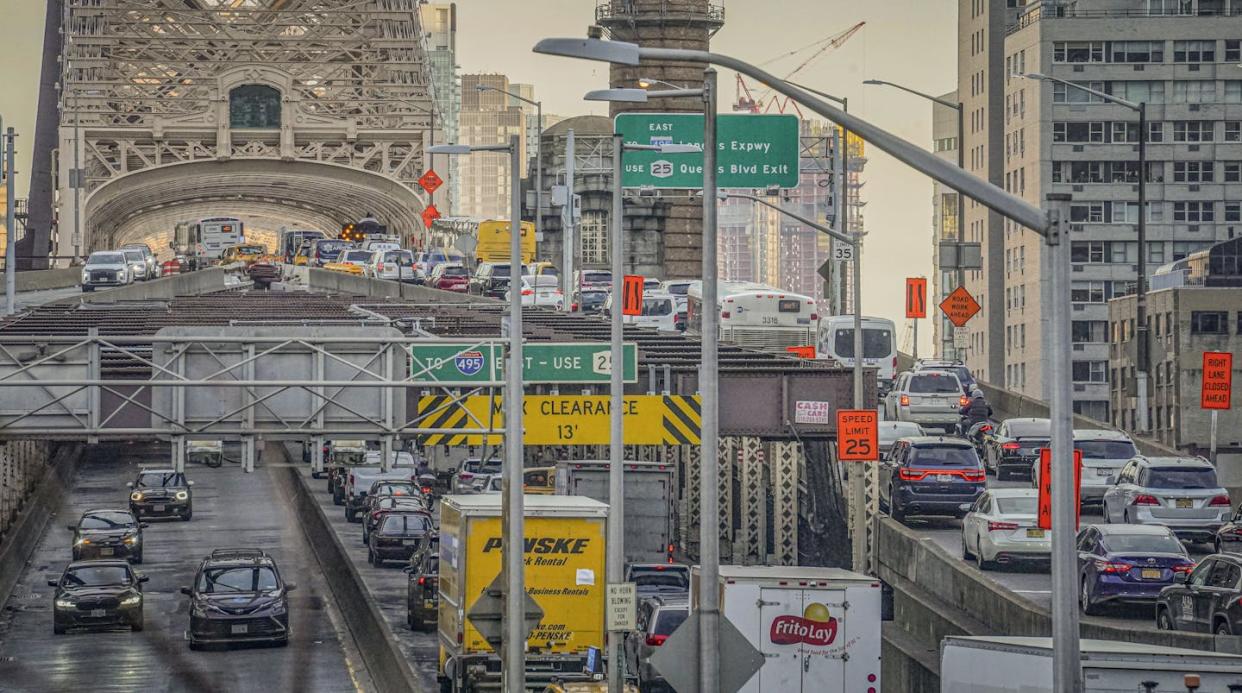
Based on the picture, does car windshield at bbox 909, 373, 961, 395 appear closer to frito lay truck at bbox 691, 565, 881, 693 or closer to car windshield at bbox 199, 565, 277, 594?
car windshield at bbox 199, 565, 277, 594

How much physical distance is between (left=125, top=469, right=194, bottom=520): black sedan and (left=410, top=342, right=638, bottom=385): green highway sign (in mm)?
29853

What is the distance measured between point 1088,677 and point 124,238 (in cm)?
17721

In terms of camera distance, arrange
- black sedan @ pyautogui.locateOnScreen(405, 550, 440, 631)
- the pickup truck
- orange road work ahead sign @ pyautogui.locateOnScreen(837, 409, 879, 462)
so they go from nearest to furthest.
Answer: orange road work ahead sign @ pyautogui.locateOnScreen(837, 409, 879, 462) < black sedan @ pyautogui.locateOnScreen(405, 550, 440, 631) < the pickup truck

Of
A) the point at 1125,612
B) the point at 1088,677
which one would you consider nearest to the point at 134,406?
the point at 1125,612

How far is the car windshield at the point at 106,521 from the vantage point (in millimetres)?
51294

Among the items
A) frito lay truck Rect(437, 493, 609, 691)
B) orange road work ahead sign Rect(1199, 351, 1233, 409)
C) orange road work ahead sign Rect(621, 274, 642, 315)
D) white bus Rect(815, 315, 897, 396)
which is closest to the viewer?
frito lay truck Rect(437, 493, 609, 691)

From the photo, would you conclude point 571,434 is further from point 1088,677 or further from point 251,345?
point 1088,677

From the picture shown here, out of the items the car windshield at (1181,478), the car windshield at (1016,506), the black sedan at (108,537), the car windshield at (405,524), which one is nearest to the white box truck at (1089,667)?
the car windshield at (1016,506)

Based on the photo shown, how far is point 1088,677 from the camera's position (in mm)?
19078

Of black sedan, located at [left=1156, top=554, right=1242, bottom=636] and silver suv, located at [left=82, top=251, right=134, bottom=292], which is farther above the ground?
silver suv, located at [left=82, top=251, right=134, bottom=292]

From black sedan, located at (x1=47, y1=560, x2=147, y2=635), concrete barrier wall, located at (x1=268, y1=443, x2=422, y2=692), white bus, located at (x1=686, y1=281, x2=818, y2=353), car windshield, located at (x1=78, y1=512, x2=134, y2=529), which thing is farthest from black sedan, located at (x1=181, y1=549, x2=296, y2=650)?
white bus, located at (x1=686, y1=281, x2=818, y2=353)

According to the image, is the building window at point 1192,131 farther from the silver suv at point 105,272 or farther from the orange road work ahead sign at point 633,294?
the orange road work ahead sign at point 633,294

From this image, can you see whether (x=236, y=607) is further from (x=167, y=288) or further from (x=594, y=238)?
(x=594, y=238)

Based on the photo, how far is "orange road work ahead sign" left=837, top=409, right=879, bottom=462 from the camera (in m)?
38.0
